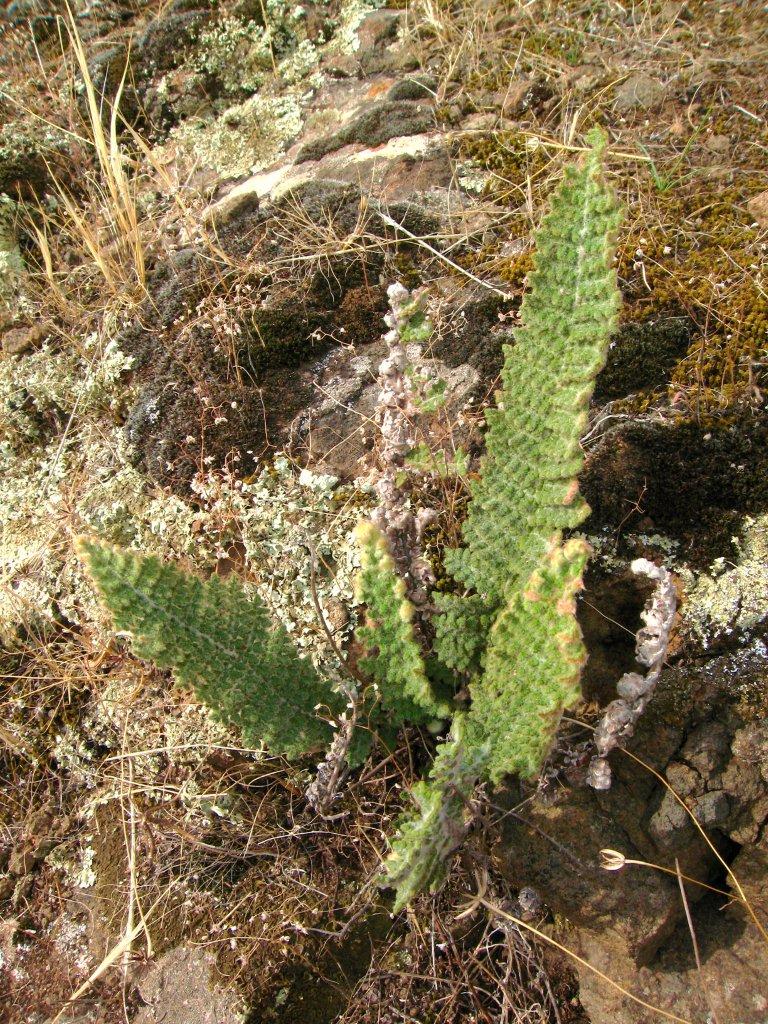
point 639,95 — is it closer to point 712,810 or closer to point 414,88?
point 414,88

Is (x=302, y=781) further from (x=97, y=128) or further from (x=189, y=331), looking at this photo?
(x=97, y=128)

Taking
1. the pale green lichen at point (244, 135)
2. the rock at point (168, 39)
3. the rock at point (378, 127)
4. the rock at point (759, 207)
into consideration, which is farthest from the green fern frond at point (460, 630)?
the rock at point (168, 39)

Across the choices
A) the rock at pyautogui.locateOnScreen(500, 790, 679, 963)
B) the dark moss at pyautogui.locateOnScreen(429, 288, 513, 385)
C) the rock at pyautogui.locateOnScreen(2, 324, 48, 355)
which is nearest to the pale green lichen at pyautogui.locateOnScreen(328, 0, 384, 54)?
the dark moss at pyautogui.locateOnScreen(429, 288, 513, 385)

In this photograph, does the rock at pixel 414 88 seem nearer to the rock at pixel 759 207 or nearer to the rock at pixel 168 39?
the rock at pixel 168 39

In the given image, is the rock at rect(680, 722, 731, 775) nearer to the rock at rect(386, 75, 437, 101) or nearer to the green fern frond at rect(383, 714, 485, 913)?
the green fern frond at rect(383, 714, 485, 913)

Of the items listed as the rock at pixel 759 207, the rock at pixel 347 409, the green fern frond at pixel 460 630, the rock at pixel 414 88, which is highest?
the rock at pixel 414 88

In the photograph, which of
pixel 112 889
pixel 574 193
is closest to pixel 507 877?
pixel 112 889

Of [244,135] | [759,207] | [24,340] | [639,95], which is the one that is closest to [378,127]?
[244,135]
